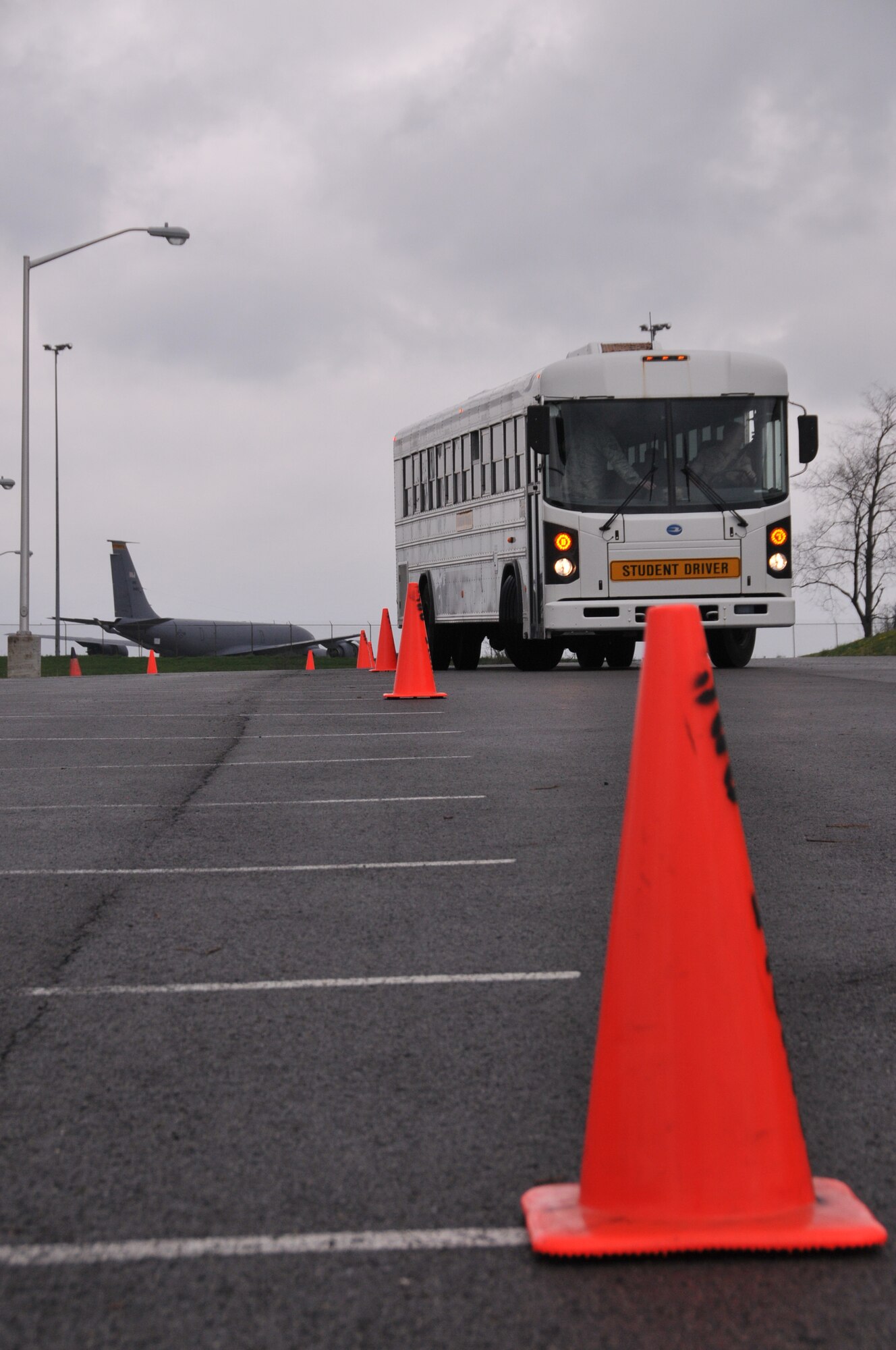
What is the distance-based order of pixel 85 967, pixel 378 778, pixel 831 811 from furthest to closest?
pixel 378 778 < pixel 831 811 < pixel 85 967

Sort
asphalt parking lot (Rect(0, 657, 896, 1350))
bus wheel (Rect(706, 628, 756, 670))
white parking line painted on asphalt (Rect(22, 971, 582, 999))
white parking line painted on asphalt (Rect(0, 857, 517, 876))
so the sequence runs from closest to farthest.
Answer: asphalt parking lot (Rect(0, 657, 896, 1350)) → white parking line painted on asphalt (Rect(22, 971, 582, 999)) → white parking line painted on asphalt (Rect(0, 857, 517, 876)) → bus wheel (Rect(706, 628, 756, 670))

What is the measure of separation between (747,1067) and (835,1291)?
1.24 feet

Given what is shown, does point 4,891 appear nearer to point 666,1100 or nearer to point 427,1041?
point 427,1041

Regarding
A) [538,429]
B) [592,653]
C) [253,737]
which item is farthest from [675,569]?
[253,737]

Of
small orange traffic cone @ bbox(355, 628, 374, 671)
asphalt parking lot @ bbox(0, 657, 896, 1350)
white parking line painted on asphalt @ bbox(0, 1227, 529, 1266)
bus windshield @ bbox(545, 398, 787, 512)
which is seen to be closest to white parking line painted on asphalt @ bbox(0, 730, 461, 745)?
asphalt parking lot @ bbox(0, 657, 896, 1350)

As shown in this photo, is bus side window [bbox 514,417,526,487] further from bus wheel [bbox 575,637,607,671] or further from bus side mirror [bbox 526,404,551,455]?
bus wheel [bbox 575,637,607,671]

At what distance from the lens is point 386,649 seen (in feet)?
75.8

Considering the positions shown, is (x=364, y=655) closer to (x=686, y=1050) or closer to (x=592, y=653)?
(x=592, y=653)

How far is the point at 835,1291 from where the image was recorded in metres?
2.16

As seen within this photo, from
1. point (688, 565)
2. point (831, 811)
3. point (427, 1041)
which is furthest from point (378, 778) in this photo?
point (688, 565)

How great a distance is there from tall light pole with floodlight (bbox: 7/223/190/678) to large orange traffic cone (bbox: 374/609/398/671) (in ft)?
22.8

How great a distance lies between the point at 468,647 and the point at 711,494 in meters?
6.06

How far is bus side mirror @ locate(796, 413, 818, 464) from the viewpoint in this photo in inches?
683

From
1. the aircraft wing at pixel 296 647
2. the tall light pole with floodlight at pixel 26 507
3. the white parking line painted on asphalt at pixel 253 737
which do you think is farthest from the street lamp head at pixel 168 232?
the aircraft wing at pixel 296 647
